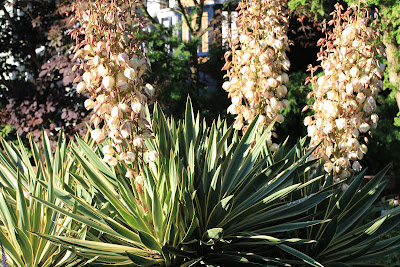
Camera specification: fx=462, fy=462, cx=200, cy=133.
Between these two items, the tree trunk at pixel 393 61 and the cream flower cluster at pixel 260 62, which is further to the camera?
the tree trunk at pixel 393 61

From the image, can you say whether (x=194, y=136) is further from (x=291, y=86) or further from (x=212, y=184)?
(x=291, y=86)

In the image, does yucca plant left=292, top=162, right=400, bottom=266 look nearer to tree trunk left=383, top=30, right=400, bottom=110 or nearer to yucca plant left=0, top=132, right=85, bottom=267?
yucca plant left=0, top=132, right=85, bottom=267

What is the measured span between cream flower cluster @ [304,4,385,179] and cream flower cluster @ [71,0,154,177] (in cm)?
139

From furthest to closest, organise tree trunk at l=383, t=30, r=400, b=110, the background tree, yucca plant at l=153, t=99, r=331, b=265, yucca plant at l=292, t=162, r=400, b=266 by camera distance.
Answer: the background tree, tree trunk at l=383, t=30, r=400, b=110, yucca plant at l=292, t=162, r=400, b=266, yucca plant at l=153, t=99, r=331, b=265

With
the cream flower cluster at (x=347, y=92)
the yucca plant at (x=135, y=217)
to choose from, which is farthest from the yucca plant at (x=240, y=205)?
the cream flower cluster at (x=347, y=92)

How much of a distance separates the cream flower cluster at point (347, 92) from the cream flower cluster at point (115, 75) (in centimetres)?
139

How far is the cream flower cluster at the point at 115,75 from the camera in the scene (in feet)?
7.59

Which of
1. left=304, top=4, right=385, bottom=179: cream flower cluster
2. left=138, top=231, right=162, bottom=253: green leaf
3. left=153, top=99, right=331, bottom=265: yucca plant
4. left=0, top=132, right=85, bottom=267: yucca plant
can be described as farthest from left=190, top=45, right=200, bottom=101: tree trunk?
left=138, top=231, right=162, bottom=253: green leaf

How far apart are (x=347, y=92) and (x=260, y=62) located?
0.64 m

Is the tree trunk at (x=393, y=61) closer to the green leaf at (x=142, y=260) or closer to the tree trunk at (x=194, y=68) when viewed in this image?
the tree trunk at (x=194, y=68)

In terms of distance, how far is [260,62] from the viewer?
130 inches

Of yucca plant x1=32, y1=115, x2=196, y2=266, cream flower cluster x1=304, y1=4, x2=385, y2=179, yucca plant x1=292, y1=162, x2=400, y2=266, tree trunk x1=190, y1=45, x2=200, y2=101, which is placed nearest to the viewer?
yucca plant x1=32, y1=115, x2=196, y2=266

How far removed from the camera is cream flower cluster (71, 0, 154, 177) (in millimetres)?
2312

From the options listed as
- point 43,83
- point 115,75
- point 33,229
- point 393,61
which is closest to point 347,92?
point 115,75
